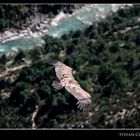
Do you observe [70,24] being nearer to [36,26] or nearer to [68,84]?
[36,26]

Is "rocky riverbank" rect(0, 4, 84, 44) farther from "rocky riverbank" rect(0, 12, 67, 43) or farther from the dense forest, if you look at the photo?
the dense forest

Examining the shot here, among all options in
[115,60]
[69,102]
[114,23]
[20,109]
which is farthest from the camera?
[114,23]

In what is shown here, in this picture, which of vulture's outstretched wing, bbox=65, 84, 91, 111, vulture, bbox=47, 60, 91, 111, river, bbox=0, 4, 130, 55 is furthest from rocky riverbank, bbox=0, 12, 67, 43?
vulture's outstretched wing, bbox=65, 84, 91, 111

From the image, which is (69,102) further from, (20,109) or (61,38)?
(61,38)

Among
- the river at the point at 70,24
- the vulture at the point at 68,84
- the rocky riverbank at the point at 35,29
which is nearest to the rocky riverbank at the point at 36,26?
the rocky riverbank at the point at 35,29

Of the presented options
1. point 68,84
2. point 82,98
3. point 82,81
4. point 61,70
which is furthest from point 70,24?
point 82,98

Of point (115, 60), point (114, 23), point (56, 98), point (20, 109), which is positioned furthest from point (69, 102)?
point (114, 23)
